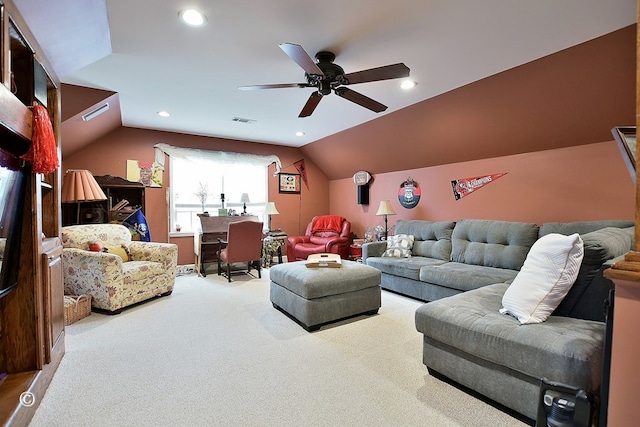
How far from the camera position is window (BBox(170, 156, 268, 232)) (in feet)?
18.5

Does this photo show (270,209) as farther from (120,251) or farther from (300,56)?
(300,56)

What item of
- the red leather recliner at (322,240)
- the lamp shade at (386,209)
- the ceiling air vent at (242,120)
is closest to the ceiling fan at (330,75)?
the ceiling air vent at (242,120)

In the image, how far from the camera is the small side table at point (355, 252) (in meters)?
5.72

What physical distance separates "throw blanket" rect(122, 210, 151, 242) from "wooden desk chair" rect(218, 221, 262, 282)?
1.15 metres

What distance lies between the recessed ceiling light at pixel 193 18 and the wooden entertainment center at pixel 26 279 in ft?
2.94

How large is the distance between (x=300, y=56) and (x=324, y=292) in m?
1.95

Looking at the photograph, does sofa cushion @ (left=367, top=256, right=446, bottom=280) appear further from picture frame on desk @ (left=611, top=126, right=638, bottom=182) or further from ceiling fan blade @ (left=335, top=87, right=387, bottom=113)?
picture frame on desk @ (left=611, top=126, right=638, bottom=182)

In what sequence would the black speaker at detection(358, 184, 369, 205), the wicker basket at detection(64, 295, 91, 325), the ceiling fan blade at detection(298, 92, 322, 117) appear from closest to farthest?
the ceiling fan blade at detection(298, 92, 322, 117)
the wicker basket at detection(64, 295, 91, 325)
the black speaker at detection(358, 184, 369, 205)

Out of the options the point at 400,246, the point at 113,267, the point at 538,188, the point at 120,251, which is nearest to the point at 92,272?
the point at 113,267

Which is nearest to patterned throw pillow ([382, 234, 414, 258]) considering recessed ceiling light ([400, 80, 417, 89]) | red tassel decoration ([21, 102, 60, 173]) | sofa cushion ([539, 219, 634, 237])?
sofa cushion ([539, 219, 634, 237])

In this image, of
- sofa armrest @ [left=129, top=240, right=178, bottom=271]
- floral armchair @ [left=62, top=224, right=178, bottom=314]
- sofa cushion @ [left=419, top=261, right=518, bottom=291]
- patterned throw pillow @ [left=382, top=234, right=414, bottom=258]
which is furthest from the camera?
patterned throw pillow @ [left=382, top=234, right=414, bottom=258]

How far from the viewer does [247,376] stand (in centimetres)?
207

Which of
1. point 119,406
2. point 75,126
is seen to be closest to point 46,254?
point 119,406

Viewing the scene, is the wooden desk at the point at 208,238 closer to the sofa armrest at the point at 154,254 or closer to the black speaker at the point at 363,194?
the sofa armrest at the point at 154,254
